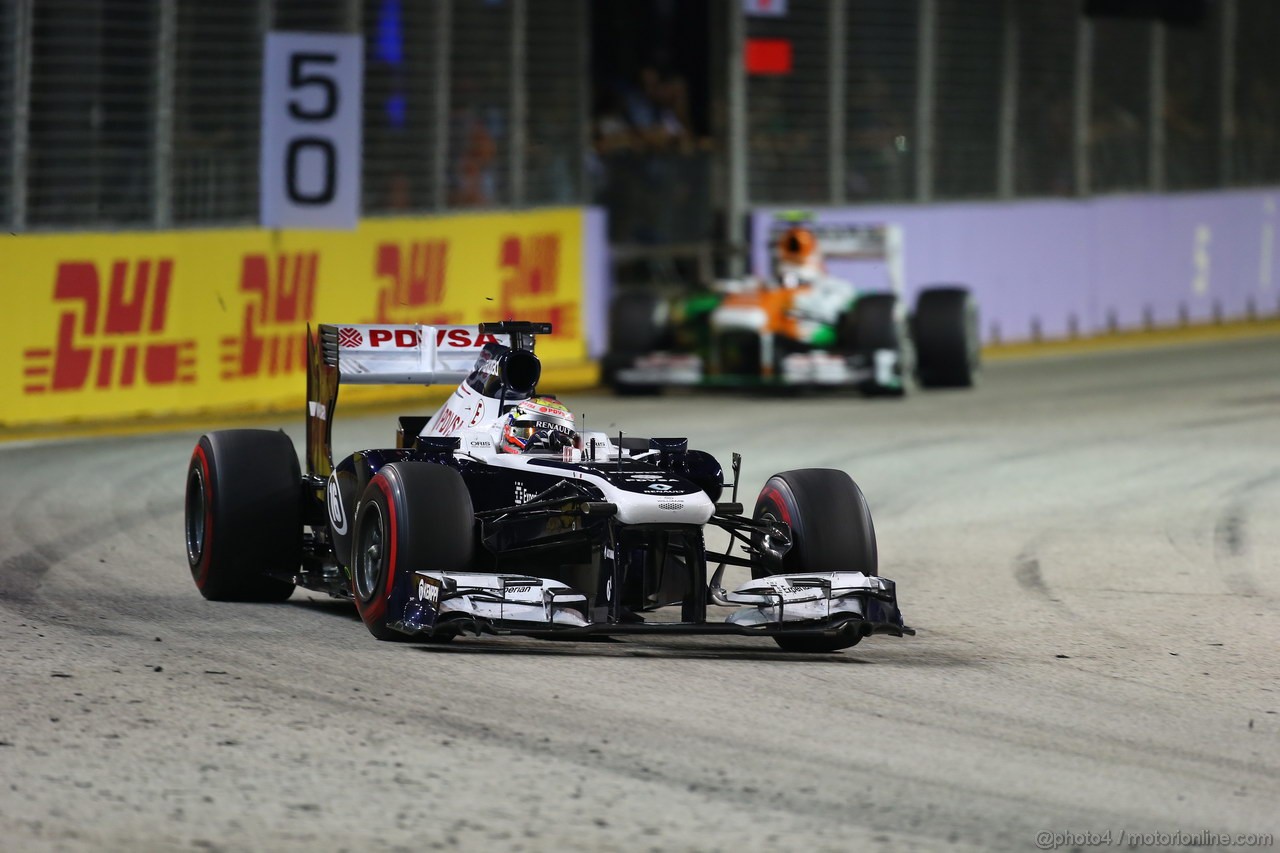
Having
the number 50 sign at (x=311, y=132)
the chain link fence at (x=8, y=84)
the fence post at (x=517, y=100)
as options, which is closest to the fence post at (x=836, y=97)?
the fence post at (x=517, y=100)

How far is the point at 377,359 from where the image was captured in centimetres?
980

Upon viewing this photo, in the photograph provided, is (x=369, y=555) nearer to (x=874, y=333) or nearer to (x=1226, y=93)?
(x=874, y=333)

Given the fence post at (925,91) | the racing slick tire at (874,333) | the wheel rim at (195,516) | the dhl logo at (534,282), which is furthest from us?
the fence post at (925,91)

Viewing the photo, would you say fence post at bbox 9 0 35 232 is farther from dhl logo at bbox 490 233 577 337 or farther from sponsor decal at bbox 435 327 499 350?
sponsor decal at bbox 435 327 499 350

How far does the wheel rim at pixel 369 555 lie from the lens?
8.38m

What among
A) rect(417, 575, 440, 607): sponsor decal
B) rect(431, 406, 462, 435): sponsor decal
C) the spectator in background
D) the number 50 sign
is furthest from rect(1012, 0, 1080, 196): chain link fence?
rect(417, 575, 440, 607): sponsor decal

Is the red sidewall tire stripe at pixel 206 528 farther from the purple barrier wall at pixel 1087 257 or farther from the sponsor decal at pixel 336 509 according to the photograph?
the purple barrier wall at pixel 1087 257

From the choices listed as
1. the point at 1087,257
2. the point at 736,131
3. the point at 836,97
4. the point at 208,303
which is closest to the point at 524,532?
the point at 208,303

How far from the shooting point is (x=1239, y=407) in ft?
62.7

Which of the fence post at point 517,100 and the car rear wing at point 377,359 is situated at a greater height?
the fence post at point 517,100

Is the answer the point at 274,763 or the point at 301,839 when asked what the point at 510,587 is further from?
the point at 301,839

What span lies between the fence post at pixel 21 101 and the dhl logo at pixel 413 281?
345cm

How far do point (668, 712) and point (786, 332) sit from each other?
12.3 metres

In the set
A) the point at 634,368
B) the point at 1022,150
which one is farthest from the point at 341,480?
the point at 1022,150
